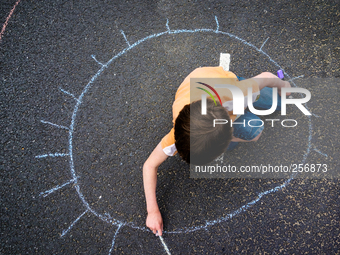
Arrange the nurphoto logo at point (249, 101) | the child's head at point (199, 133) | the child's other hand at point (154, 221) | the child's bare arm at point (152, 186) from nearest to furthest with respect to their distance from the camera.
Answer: the child's head at point (199, 133) < the nurphoto logo at point (249, 101) < the child's bare arm at point (152, 186) < the child's other hand at point (154, 221)

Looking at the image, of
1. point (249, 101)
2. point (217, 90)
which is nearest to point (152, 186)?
point (217, 90)

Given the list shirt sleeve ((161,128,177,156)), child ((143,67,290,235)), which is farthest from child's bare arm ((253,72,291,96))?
shirt sleeve ((161,128,177,156))

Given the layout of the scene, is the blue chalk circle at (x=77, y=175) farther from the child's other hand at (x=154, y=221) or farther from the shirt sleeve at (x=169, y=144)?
the shirt sleeve at (x=169, y=144)

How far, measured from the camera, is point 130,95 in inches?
82.0

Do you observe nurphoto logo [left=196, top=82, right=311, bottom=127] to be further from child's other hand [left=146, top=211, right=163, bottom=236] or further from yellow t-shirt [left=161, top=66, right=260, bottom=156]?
child's other hand [left=146, top=211, right=163, bottom=236]

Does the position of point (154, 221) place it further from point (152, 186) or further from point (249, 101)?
point (249, 101)

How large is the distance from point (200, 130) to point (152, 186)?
67cm

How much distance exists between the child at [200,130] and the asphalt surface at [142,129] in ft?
0.61

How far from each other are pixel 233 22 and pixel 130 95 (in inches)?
46.3

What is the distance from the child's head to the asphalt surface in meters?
0.62

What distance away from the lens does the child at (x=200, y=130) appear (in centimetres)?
133

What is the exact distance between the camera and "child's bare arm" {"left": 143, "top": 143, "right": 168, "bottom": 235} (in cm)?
167

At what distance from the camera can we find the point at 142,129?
2.03 metres

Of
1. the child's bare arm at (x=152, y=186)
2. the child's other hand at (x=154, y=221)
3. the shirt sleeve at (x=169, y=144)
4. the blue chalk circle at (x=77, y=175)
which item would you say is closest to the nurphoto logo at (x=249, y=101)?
the blue chalk circle at (x=77, y=175)
